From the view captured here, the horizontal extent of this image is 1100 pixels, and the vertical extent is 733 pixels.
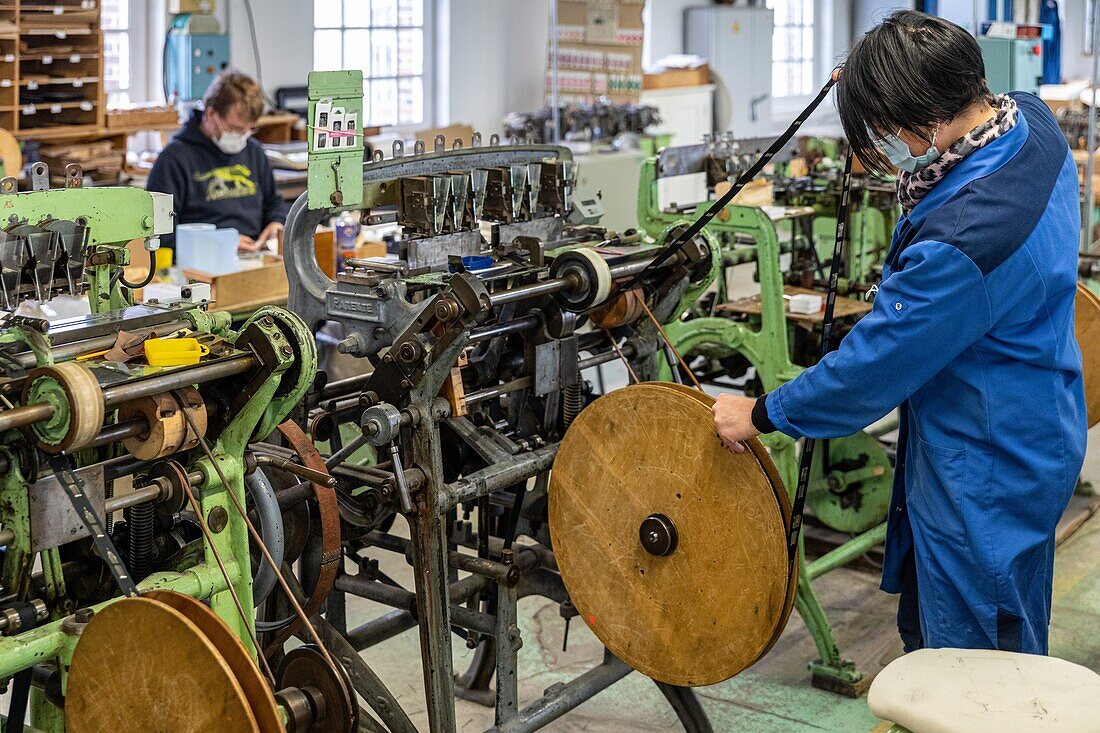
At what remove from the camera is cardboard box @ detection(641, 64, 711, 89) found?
29.3ft

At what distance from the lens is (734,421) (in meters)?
2.25

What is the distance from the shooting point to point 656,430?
2.43 m

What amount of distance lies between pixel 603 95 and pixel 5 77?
407 cm

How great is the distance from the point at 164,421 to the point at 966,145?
1.27 meters

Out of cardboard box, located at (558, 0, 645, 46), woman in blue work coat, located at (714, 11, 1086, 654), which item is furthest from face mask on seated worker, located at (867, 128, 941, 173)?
cardboard box, located at (558, 0, 645, 46)

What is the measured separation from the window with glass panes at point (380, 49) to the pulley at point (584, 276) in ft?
18.4

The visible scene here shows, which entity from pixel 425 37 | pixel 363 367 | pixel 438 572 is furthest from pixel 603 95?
pixel 438 572

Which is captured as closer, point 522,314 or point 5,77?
point 522,314

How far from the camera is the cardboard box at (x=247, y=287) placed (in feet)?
13.3

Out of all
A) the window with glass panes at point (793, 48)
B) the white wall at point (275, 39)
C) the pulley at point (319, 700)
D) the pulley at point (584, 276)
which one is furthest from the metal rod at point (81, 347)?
the window with glass panes at point (793, 48)

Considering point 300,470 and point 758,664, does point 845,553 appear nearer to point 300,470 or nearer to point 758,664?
point 758,664

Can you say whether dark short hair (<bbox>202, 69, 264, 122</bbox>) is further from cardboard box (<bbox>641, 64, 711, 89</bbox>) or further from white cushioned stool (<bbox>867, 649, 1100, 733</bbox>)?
cardboard box (<bbox>641, 64, 711, 89</bbox>)

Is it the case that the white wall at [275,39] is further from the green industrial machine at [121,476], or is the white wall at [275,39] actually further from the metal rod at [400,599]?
the green industrial machine at [121,476]

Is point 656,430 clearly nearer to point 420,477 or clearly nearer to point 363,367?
point 420,477
